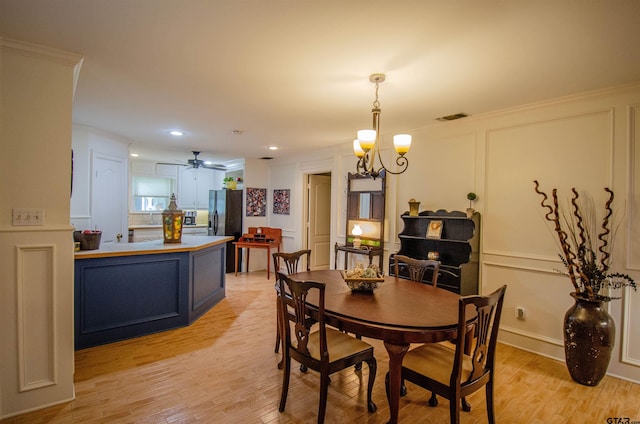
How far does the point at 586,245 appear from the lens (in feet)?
9.20

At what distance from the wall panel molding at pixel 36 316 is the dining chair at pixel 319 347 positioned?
1560mm

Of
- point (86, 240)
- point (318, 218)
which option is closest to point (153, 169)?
point (318, 218)

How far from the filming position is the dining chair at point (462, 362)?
164 centimetres

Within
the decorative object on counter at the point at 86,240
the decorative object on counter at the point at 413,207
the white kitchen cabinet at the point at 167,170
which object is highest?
the white kitchen cabinet at the point at 167,170

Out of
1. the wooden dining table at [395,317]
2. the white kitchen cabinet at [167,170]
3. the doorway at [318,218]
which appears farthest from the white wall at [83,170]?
the wooden dining table at [395,317]

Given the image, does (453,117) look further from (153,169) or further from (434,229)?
(153,169)

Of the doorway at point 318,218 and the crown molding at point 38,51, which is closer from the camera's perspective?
the crown molding at point 38,51

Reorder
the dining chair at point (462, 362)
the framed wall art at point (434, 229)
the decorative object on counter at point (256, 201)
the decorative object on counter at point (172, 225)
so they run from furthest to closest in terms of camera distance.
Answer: the decorative object on counter at point (256, 201) → the decorative object on counter at point (172, 225) → the framed wall art at point (434, 229) → the dining chair at point (462, 362)

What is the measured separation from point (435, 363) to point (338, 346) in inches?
23.8

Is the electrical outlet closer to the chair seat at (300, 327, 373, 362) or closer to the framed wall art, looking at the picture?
the chair seat at (300, 327, 373, 362)

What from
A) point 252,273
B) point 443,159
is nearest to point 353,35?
point 443,159

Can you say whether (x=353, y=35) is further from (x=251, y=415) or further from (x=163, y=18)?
(x=251, y=415)

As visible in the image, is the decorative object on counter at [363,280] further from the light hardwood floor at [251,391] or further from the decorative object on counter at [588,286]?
the decorative object on counter at [588,286]

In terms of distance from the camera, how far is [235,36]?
192 cm
